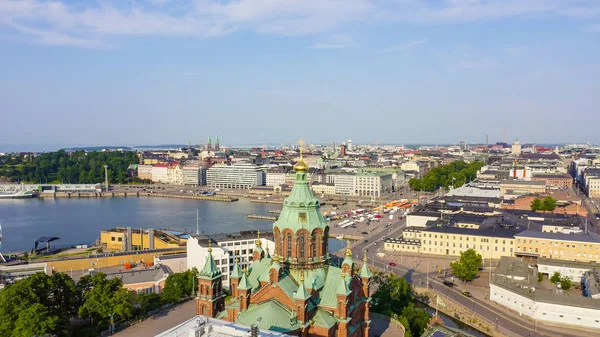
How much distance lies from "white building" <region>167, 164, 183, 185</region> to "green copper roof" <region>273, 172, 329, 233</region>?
9666cm

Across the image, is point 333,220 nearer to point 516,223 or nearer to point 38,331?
point 516,223

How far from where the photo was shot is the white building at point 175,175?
10994 centimetres

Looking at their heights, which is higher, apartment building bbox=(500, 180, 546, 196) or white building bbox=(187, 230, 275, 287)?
apartment building bbox=(500, 180, 546, 196)

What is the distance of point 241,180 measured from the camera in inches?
3967

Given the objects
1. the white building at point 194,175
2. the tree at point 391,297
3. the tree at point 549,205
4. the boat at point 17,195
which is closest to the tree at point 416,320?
the tree at point 391,297

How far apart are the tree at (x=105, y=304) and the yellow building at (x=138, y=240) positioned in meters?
16.0

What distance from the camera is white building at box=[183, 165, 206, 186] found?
350 feet

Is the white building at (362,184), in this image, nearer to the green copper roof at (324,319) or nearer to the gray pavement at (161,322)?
the gray pavement at (161,322)

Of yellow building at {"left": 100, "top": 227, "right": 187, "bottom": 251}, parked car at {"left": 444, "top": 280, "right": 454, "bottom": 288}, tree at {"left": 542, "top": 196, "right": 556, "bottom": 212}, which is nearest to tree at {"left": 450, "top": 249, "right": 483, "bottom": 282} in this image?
parked car at {"left": 444, "top": 280, "right": 454, "bottom": 288}

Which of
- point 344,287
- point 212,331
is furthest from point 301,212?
point 212,331

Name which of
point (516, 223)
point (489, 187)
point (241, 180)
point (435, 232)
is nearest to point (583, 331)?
point (435, 232)

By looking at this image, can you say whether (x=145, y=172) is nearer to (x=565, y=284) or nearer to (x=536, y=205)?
(x=536, y=205)

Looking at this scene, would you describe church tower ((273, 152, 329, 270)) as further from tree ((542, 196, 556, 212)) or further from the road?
tree ((542, 196, 556, 212))

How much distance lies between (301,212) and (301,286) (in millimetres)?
2677
